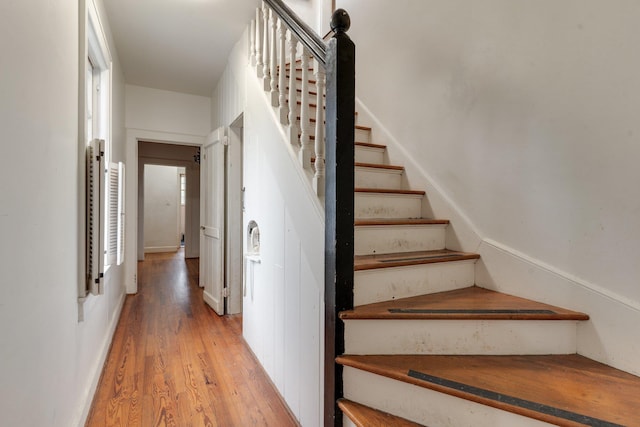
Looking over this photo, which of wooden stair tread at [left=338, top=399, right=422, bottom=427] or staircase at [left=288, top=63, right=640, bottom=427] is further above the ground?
staircase at [left=288, top=63, right=640, bottom=427]

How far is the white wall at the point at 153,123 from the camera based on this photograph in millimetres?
4070

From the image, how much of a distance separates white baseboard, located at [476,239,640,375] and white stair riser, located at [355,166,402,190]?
32.8 inches

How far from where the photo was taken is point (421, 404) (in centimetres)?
114

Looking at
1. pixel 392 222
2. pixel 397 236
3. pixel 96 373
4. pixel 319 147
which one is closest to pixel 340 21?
pixel 319 147

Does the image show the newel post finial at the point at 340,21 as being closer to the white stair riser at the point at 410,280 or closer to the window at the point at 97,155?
the white stair riser at the point at 410,280

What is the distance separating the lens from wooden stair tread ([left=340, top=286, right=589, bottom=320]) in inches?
50.9

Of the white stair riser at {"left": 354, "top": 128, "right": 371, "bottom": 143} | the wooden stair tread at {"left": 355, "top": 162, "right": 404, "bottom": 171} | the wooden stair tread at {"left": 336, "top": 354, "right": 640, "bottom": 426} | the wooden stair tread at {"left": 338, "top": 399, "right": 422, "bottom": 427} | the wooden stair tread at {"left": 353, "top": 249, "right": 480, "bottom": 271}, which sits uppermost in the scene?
the white stair riser at {"left": 354, "top": 128, "right": 371, "bottom": 143}

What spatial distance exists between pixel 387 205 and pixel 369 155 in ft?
1.91

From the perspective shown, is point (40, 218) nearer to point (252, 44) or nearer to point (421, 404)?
point (421, 404)

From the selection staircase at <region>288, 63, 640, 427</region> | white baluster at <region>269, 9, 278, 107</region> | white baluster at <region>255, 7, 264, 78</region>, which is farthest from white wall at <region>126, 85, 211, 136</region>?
staircase at <region>288, 63, 640, 427</region>

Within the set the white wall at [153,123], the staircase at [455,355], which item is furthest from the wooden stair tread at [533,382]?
the white wall at [153,123]

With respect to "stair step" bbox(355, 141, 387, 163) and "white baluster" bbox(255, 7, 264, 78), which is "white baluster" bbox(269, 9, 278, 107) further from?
"stair step" bbox(355, 141, 387, 163)

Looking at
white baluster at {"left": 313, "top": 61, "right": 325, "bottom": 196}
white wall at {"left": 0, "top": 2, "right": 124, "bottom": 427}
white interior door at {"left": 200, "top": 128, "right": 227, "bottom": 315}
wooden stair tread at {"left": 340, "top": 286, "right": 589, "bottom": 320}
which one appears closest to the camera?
white wall at {"left": 0, "top": 2, "right": 124, "bottom": 427}

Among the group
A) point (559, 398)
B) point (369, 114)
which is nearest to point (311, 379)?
point (559, 398)
